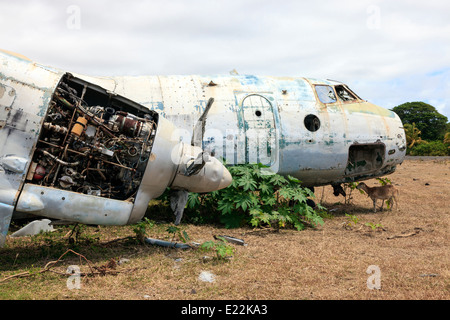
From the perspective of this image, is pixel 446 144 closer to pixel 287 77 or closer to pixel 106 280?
pixel 287 77

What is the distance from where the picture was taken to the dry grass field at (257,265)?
222 inches

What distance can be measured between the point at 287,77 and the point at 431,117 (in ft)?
198

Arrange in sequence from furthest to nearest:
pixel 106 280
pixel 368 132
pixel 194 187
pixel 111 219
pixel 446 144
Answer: pixel 446 144 < pixel 368 132 < pixel 194 187 < pixel 111 219 < pixel 106 280

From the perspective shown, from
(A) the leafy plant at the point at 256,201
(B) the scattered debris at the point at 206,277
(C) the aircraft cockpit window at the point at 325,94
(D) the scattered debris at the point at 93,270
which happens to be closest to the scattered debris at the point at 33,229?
(D) the scattered debris at the point at 93,270

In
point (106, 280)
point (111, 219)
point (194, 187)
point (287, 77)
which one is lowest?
point (106, 280)

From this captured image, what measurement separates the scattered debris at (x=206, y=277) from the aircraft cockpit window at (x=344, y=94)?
7.32 meters

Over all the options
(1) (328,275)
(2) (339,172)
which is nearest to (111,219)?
(1) (328,275)

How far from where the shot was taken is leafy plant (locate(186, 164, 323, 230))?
9852 mm

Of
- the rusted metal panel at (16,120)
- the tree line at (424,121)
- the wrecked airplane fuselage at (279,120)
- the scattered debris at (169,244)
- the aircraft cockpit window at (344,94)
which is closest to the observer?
the rusted metal panel at (16,120)

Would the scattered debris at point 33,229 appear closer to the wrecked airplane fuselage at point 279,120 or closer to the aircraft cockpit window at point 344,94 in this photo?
the wrecked airplane fuselage at point 279,120

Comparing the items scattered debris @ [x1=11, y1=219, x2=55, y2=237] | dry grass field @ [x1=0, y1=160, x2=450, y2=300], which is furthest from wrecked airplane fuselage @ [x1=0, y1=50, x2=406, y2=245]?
scattered debris @ [x1=11, y1=219, x2=55, y2=237]

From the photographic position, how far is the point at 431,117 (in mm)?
64062

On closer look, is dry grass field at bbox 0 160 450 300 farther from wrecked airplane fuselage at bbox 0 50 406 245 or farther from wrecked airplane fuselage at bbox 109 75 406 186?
wrecked airplane fuselage at bbox 109 75 406 186
